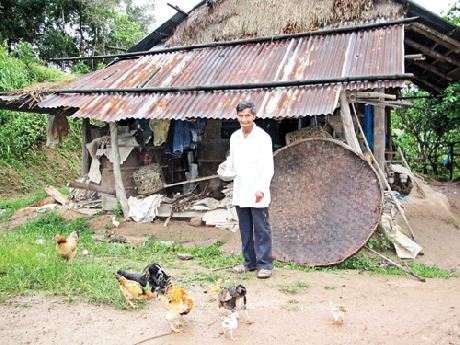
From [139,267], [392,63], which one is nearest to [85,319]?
[139,267]

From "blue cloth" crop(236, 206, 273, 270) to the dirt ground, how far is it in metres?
0.21

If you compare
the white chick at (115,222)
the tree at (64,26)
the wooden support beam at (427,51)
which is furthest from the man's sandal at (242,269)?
the tree at (64,26)

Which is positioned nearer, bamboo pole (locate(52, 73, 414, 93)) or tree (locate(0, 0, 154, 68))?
bamboo pole (locate(52, 73, 414, 93))

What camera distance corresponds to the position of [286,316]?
342cm

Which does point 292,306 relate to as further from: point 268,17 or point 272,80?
point 268,17

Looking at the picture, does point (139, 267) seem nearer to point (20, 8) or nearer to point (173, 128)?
point (173, 128)

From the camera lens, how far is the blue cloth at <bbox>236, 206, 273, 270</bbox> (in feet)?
14.4

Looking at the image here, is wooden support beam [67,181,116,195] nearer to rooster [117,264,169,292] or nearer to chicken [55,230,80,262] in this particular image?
chicken [55,230,80,262]

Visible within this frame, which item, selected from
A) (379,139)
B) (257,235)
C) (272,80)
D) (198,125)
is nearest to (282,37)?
(272,80)

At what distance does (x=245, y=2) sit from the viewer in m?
8.53

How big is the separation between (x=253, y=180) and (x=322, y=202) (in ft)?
4.62

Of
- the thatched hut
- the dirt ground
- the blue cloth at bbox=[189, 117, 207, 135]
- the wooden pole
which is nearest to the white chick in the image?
the thatched hut

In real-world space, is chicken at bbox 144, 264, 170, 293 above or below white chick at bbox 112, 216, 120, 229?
above

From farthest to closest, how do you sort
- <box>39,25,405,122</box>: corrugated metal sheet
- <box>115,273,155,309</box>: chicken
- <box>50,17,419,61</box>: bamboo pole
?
<box>50,17,419,61</box>: bamboo pole → <box>39,25,405,122</box>: corrugated metal sheet → <box>115,273,155,309</box>: chicken
